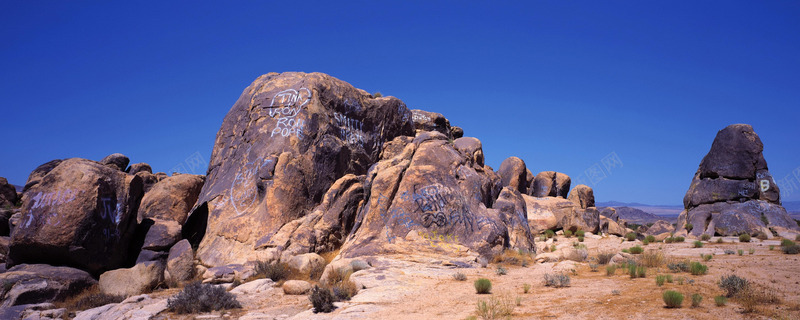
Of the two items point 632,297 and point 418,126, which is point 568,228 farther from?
point 632,297

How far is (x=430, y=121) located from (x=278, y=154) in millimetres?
14638

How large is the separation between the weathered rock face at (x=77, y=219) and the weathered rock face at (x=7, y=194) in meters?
11.8

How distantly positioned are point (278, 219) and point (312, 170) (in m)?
2.35

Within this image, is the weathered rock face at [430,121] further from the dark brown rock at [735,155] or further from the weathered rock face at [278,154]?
the dark brown rock at [735,155]

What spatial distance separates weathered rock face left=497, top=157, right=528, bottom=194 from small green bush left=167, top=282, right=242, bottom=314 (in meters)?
28.4

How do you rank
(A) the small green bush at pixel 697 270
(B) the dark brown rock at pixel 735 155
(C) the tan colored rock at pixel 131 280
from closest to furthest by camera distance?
1. (A) the small green bush at pixel 697 270
2. (C) the tan colored rock at pixel 131 280
3. (B) the dark brown rock at pixel 735 155

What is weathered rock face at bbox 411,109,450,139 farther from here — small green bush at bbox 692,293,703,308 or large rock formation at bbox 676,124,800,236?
small green bush at bbox 692,293,703,308

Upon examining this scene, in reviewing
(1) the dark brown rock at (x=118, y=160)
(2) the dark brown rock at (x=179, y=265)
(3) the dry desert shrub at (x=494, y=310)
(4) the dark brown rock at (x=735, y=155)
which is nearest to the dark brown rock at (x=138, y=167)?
(1) the dark brown rock at (x=118, y=160)

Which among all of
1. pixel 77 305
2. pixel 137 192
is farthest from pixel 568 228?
pixel 77 305

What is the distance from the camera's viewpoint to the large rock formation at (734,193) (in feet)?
79.2

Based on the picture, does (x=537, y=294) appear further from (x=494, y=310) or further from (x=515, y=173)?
(x=515, y=173)

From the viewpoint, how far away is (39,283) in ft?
37.8

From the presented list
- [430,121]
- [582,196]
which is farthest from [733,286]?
[582,196]

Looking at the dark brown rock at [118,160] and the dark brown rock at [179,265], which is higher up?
the dark brown rock at [118,160]
